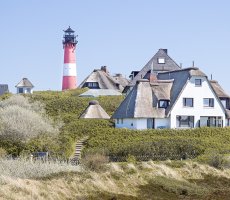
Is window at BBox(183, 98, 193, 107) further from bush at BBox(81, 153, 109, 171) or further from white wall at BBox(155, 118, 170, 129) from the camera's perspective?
bush at BBox(81, 153, 109, 171)

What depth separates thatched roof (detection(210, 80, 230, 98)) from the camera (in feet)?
175

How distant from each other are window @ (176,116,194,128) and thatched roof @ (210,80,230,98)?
5.59 metres

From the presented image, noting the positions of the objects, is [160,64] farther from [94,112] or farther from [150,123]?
[150,123]

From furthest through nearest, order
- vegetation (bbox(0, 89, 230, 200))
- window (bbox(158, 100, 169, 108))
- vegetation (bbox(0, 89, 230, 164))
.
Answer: window (bbox(158, 100, 169, 108)), vegetation (bbox(0, 89, 230, 164)), vegetation (bbox(0, 89, 230, 200))

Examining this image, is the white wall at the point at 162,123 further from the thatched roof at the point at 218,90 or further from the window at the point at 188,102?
the thatched roof at the point at 218,90

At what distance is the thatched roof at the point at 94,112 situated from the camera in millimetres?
50719

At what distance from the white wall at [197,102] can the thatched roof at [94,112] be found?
24.7 feet

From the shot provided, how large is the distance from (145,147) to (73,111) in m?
19.0

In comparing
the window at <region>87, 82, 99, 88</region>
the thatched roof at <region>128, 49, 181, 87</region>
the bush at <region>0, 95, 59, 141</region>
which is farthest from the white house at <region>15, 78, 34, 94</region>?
the bush at <region>0, 95, 59, 141</region>

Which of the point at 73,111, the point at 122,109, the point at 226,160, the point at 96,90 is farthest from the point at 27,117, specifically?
the point at 96,90

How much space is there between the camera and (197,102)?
162 ft

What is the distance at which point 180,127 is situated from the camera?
4841cm

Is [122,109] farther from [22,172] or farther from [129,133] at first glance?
[22,172]

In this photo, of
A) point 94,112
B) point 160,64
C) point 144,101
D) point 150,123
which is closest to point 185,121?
point 150,123
